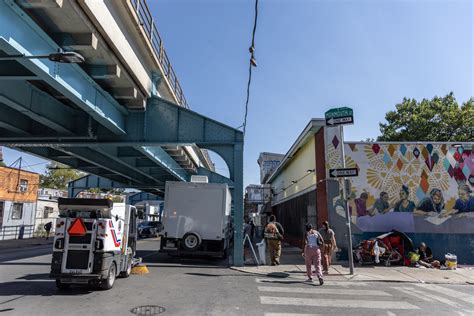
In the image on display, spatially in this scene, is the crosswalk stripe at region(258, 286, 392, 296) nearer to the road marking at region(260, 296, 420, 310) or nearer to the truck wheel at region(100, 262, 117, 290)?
the road marking at region(260, 296, 420, 310)

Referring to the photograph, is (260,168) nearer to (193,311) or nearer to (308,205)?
(308,205)

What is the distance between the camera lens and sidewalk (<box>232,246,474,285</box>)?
470 inches

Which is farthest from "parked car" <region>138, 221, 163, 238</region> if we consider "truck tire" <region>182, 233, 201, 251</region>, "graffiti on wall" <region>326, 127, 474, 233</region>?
"graffiti on wall" <region>326, 127, 474, 233</region>

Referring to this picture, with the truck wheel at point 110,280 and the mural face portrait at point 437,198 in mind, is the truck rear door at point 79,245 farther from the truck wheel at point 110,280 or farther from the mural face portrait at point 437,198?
the mural face portrait at point 437,198

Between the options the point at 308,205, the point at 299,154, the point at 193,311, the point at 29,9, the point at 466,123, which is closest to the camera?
the point at 193,311

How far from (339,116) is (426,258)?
23.2 feet

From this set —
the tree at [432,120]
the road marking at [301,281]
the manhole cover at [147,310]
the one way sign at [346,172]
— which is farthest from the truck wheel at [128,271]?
the tree at [432,120]

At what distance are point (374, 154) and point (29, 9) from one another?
46.7 ft

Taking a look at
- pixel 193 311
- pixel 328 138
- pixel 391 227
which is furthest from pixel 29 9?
pixel 391 227

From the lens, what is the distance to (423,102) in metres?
35.1

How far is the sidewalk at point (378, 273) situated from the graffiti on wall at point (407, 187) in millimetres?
2364

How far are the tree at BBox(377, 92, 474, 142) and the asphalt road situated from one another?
25.0m

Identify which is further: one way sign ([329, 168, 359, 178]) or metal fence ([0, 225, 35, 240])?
metal fence ([0, 225, 35, 240])

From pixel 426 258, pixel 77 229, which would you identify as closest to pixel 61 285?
pixel 77 229
